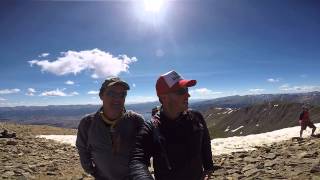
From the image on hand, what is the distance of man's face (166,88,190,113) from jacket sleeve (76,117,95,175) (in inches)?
79.1

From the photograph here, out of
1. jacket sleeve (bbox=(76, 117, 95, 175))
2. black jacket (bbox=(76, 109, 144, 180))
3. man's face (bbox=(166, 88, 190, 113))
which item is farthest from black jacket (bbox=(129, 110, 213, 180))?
jacket sleeve (bbox=(76, 117, 95, 175))

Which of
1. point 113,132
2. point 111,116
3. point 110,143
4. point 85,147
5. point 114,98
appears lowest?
point 85,147

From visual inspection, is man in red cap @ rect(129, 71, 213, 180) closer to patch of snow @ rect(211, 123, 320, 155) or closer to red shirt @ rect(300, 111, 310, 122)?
patch of snow @ rect(211, 123, 320, 155)

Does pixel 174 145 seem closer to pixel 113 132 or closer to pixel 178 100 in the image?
pixel 178 100

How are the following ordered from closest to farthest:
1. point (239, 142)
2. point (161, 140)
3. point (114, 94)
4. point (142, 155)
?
1. point (142, 155)
2. point (161, 140)
3. point (114, 94)
4. point (239, 142)

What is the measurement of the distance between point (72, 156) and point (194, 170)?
19.3 m

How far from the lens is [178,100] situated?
4.34 metres

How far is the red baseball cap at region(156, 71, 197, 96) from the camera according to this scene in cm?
425

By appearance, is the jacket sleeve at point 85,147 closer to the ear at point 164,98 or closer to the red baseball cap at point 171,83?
the ear at point 164,98

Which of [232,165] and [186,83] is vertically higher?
[186,83]

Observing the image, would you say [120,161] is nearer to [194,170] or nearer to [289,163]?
[194,170]

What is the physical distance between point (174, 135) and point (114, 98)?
1.59m

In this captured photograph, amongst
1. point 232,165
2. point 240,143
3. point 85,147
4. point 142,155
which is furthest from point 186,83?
point 240,143

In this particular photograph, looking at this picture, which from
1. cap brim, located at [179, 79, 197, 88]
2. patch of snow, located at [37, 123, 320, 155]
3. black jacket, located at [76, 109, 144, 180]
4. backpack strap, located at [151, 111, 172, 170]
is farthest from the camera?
patch of snow, located at [37, 123, 320, 155]
